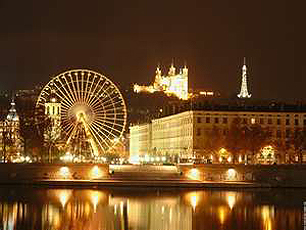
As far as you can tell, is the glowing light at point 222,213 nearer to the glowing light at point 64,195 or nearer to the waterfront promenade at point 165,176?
the glowing light at point 64,195

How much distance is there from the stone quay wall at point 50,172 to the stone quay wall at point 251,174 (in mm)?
9065

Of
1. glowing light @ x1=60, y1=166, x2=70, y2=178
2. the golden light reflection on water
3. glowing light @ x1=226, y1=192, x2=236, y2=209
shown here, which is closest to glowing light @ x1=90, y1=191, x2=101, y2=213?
the golden light reflection on water

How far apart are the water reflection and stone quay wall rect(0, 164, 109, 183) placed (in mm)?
8456

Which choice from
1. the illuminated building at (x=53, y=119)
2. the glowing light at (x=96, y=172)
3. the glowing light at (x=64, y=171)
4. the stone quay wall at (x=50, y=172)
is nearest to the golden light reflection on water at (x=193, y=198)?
the glowing light at (x=96, y=172)

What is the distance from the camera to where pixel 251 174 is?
3312 inches

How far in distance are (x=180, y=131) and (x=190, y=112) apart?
9.68 meters


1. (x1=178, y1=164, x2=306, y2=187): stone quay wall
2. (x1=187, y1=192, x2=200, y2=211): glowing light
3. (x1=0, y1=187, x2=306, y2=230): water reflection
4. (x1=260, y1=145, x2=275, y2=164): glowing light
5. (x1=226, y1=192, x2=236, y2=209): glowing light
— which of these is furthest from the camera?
(x1=260, y1=145, x2=275, y2=164): glowing light

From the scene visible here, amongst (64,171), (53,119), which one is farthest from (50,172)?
(53,119)

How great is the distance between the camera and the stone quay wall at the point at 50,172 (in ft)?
265

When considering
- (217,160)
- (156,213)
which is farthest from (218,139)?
(156,213)

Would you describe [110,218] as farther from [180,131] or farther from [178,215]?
[180,131]

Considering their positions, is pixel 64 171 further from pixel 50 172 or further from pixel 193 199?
pixel 193 199

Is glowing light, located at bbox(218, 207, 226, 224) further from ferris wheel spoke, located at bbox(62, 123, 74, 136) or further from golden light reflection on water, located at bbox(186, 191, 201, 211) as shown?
ferris wheel spoke, located at bbox(62, 123, 74, 136)

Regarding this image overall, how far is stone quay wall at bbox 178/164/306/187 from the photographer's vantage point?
83.2m
